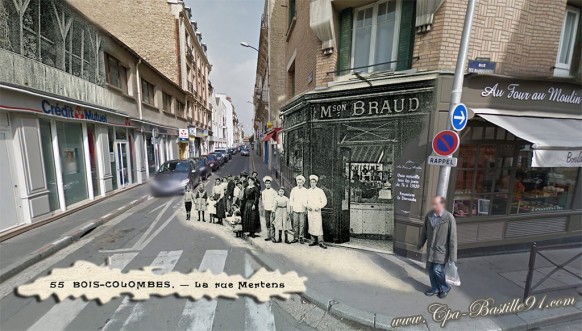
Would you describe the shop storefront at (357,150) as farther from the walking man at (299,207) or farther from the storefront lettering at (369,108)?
the walking man at (299,207)

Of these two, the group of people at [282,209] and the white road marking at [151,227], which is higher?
the group of people at [282,209]

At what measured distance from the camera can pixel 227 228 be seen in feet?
24.1

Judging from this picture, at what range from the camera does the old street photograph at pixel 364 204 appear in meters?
3.63

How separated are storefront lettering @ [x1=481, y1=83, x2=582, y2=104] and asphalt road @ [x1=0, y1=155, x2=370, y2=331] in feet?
17.5

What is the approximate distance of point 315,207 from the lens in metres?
5.61

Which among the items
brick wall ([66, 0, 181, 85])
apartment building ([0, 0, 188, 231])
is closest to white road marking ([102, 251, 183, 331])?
apartment building ([0, 0, 188, 231])

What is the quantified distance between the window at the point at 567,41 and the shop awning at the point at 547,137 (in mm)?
1665

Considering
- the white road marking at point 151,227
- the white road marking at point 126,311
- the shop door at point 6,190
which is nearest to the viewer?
the white road marking at point 126,311

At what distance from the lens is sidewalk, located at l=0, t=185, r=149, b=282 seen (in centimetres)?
496

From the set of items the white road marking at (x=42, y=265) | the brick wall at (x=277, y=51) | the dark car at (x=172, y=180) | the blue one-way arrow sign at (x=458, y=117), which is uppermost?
the brick wall at (x=277, y=51)

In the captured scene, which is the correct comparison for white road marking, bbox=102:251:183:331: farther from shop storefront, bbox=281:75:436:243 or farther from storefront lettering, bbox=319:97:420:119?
storefront lettering, bbox=319:97:420:119

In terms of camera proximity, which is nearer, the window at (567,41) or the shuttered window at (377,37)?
the shuttered window at (377,37)

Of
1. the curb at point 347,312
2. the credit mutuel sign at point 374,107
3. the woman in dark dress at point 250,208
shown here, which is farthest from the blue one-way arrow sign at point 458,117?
the woman in dark dress at point 250,208

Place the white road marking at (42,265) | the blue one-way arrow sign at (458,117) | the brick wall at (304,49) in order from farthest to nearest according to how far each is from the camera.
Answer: the brick wall at (304,49), the white road marking at (42,265), the blue one-way arrow sign at (458,117)
